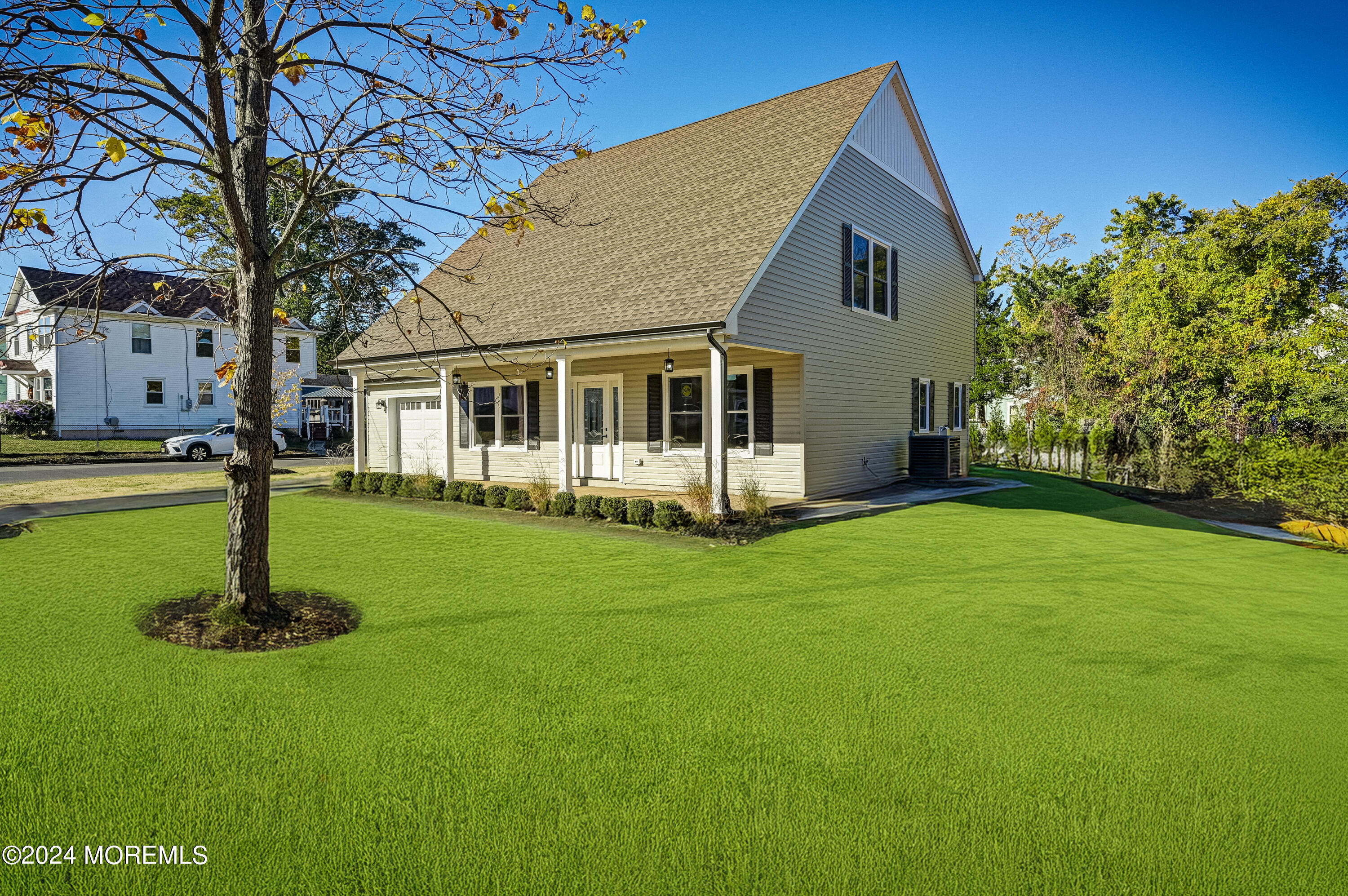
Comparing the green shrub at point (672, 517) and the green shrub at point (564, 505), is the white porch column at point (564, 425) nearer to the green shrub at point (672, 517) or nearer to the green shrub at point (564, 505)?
the green shrub at point (564, 505)

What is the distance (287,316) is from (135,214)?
125 centimetres

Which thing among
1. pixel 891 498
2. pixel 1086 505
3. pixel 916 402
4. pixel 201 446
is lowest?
pixel 1086 505

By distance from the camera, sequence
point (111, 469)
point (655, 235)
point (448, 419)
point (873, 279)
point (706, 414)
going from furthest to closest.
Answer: point (111, 469) → point (873, 279) → point (448, 419) → point (655, 235) → point (706, 414)

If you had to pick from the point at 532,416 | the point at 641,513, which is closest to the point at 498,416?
the point at 532,416

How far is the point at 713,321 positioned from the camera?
387 inches

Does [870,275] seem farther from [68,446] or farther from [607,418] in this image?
[68,446]

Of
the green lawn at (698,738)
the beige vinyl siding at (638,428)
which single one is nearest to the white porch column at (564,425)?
the beige vinyl siding at (638,428)

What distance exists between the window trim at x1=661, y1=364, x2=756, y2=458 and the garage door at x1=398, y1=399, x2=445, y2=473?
6487 millimetres

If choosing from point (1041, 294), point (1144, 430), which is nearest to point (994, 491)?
point (1144, 430)

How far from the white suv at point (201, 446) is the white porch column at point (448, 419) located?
46.4 feet

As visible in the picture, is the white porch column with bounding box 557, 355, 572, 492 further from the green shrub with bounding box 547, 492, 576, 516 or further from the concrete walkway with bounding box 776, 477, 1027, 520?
the concrete walkway with bounding box 776, 477, 1027, 520

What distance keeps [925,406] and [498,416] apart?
34.8ft

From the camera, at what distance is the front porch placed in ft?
40.4

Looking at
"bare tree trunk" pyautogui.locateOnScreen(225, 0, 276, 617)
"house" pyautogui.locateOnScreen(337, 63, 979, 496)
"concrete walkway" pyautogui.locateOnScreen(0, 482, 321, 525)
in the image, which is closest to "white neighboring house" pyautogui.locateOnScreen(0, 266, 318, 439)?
"concrete walkway" pyautogui.locateOnScreen(0, 482, 321, 525)
